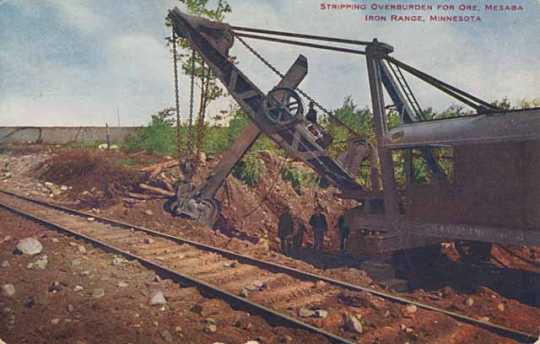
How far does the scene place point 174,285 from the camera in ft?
15.6

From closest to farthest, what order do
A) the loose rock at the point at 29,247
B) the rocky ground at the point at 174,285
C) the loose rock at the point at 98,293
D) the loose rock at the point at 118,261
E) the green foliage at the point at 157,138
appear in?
the rocky ground at the point at 174,285
the loose rock at the point at 98,293
the loose rock at the point at 29,247
the loose rock at the point at 118,261
the green foliage at the point at 157,138

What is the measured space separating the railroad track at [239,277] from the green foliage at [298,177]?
15.5 ft

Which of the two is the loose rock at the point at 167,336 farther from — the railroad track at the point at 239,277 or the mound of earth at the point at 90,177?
the mound of earth at the point at 90,177

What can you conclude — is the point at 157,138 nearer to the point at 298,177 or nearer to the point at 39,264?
the point at 298,177

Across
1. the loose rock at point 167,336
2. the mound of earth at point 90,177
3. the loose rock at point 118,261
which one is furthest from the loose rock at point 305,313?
the mound of earth at point 90,177

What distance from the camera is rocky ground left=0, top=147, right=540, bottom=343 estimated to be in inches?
134

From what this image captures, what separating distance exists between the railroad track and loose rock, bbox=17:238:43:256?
3.04 ft

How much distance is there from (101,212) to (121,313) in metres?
5.86

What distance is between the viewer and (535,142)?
4219 millimetres

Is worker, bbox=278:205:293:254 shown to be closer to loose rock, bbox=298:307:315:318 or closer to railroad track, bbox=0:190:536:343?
railroad track, bbox=0:190:536:343

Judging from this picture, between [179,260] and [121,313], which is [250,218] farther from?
[121,313]

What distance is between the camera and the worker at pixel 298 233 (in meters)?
9.59

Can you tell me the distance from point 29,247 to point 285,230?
18.8 feet

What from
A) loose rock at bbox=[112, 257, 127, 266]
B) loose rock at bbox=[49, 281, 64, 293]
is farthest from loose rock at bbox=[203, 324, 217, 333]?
loose rock at bbox=[112, 257, 127, 266]
